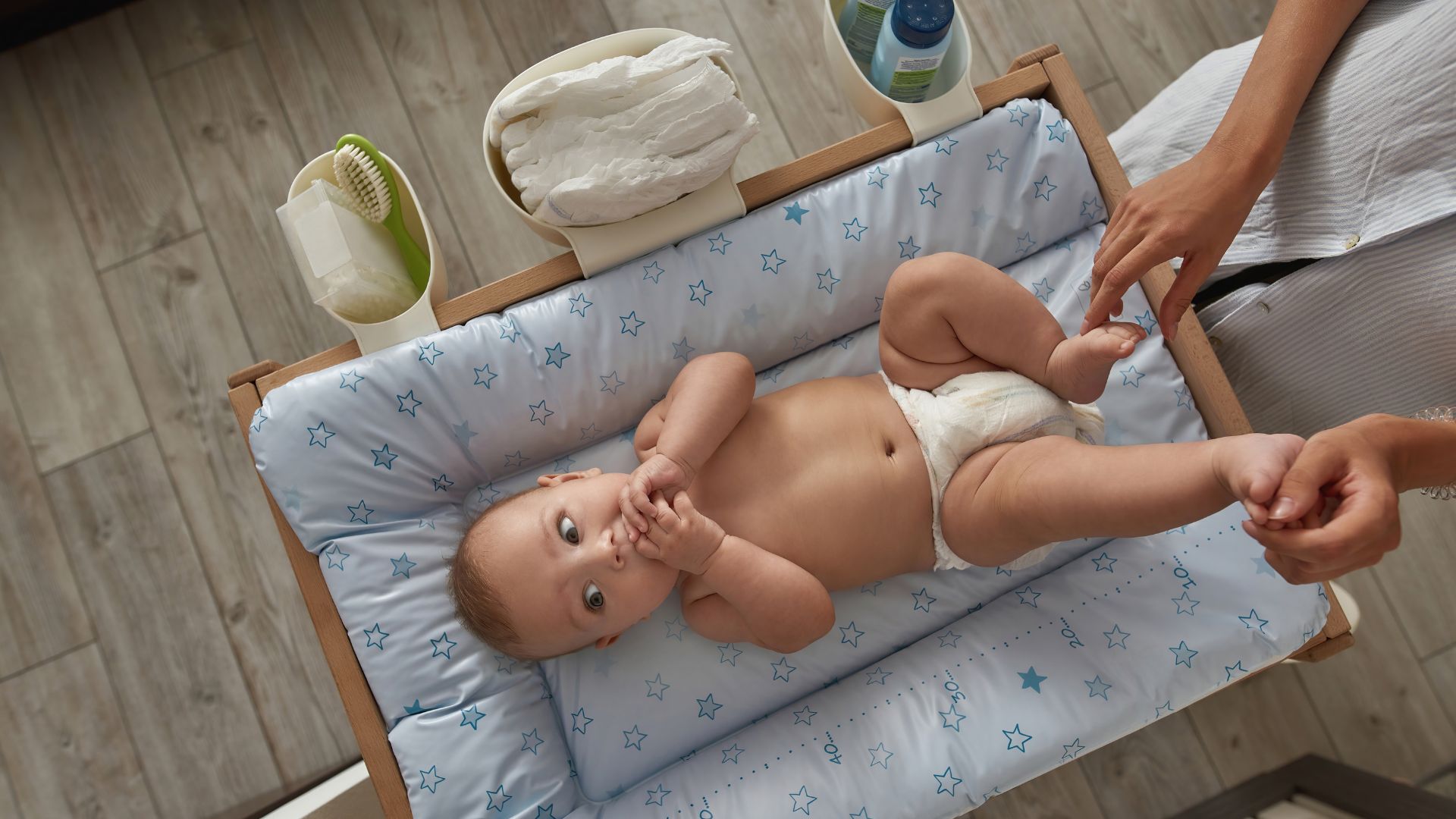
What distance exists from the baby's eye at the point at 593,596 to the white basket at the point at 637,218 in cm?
45

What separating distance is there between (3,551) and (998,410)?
1.83m

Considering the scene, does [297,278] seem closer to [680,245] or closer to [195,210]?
[195,210]

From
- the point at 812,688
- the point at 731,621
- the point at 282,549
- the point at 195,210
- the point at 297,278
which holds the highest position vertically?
the point at 195,210

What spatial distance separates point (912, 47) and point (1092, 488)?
25.3 inches

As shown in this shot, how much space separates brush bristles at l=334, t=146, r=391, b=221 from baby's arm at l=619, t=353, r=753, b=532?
1.65 ft

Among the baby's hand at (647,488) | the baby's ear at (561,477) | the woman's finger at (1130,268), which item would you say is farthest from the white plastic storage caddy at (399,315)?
the woman's finger at (1130,268)

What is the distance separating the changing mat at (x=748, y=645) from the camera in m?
1.13

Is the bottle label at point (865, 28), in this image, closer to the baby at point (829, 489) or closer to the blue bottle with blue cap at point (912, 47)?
the blue bottle with blue cap at point (912, 47)

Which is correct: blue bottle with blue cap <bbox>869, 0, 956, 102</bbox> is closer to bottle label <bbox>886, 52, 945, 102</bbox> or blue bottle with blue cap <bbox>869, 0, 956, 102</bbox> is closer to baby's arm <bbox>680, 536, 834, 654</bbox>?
bottle label <bbox>886, 52, 945, 102</bbox>

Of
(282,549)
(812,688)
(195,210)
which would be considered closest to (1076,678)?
(812,688)

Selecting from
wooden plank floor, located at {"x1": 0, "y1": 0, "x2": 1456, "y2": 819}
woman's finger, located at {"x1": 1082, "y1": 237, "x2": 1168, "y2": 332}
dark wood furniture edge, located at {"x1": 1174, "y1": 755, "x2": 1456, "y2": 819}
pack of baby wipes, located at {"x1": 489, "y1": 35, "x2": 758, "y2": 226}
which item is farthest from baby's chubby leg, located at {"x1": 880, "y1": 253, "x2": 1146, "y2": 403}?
dark wood furniture edge, located at {"x1": 1174, "y1": 755, "x2": 1456, "y2": 819}

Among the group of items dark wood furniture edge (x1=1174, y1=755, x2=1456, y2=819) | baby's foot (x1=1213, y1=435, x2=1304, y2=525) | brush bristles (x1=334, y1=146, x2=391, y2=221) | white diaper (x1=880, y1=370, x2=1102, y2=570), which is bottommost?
dark wood furniture edge (x1=1174, y1=755, x2=1456, y2=819)

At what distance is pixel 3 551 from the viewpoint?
1.58 m

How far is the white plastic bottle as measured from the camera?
4.01 feet
